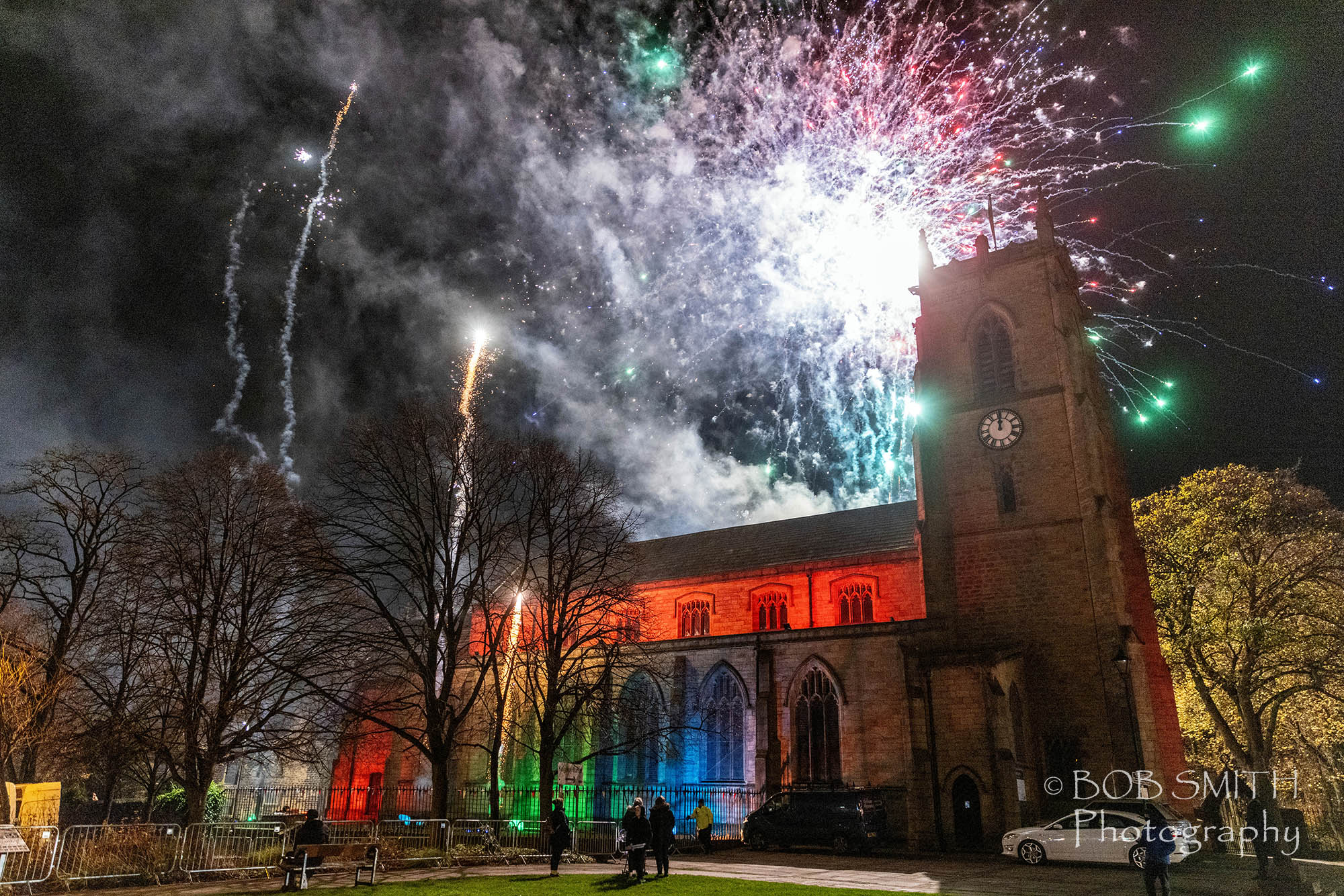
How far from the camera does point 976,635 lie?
91.9 feet

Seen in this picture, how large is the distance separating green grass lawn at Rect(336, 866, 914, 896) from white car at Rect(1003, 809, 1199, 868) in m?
9.42

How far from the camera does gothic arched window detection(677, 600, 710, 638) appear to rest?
132ft

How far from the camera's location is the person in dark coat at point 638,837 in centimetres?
1563

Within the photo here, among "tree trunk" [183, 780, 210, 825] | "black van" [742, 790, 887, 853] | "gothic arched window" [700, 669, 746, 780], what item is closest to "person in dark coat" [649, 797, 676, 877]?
"black van" [742, 790, 887, 853]

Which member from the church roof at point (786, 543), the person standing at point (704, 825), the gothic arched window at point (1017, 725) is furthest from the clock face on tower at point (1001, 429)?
the person standing at point (704, 825)

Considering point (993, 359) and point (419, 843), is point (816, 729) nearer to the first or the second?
point (419, 843)

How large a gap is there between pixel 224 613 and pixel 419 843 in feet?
29.0

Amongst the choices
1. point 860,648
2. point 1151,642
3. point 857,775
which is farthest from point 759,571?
point 1151,642

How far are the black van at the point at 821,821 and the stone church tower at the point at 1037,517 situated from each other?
3.91 m

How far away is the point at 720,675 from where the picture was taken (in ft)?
104

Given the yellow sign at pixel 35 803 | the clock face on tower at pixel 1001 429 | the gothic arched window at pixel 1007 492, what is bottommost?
the yellow sign at pixel 35 803

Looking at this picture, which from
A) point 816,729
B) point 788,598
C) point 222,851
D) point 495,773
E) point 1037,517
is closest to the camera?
point 222,851

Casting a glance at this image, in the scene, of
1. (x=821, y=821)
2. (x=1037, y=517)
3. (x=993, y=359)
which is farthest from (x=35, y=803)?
(x=993, y=359)

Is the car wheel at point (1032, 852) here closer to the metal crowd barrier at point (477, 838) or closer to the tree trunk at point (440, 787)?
the metal crowd barrier at point (477, 838)
